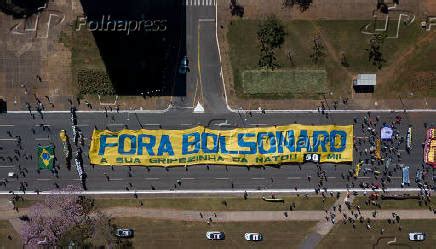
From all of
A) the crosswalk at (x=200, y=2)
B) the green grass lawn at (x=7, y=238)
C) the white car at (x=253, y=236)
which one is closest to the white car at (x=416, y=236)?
the white car at (x=253, y=236)

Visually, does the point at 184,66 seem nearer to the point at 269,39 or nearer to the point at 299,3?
the point at 269,39

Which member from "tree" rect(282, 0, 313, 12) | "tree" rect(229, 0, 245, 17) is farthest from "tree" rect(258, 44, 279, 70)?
"tree" rect(282, 0, 313, 12)

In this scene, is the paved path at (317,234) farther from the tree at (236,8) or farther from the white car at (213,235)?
the tree at (236,8)

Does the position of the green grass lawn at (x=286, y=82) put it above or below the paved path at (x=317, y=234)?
above

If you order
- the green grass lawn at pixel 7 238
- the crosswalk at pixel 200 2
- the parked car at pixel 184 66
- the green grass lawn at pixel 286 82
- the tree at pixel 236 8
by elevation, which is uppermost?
the crosswalk at pixel 200 2

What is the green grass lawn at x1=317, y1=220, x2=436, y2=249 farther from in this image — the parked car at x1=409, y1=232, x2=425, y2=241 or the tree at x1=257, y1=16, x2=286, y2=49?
the tree at x1=257, y1=16, x2=286, y2=49

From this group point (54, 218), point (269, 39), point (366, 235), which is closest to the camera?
point (54, 218)

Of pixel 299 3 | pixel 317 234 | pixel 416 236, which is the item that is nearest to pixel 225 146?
pixel 317 234
